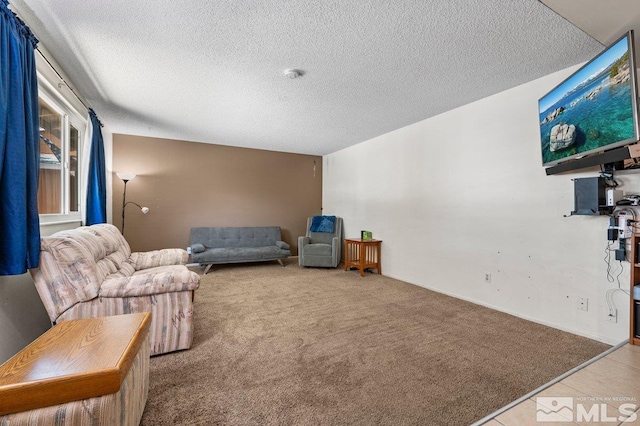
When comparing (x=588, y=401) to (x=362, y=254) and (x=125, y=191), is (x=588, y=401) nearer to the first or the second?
(x=362, y=254)

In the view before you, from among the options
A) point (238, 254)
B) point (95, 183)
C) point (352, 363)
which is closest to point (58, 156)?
point (95, 183)

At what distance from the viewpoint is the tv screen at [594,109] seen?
1688 millimetres

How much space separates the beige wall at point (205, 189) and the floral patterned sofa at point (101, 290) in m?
2.85

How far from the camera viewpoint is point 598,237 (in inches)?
92.0

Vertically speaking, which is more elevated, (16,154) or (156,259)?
(16,154)

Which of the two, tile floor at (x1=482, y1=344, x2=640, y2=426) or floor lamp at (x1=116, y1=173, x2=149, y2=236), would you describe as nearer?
tile floor at (x1=482, y1=344, x2=640, y2=426)

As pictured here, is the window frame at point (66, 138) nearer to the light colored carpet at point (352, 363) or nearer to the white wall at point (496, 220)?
the light colored carpet at point (352, 363)

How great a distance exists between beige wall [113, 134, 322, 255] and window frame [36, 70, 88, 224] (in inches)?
54.1

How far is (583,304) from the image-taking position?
2414 millimetres

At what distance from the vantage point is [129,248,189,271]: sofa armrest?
3.20 m

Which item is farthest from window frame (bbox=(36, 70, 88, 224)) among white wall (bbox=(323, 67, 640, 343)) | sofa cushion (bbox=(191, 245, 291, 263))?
white wall (bbox=(323, 67, 640, 343))

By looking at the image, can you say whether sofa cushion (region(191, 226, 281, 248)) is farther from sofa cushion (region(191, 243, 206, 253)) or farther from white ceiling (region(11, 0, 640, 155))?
white ceiling (region(11, 0, 640, 155))

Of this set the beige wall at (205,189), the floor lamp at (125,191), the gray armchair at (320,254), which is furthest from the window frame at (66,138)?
the gray armchair at (320,254)

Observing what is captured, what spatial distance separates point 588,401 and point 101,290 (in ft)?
10.3
